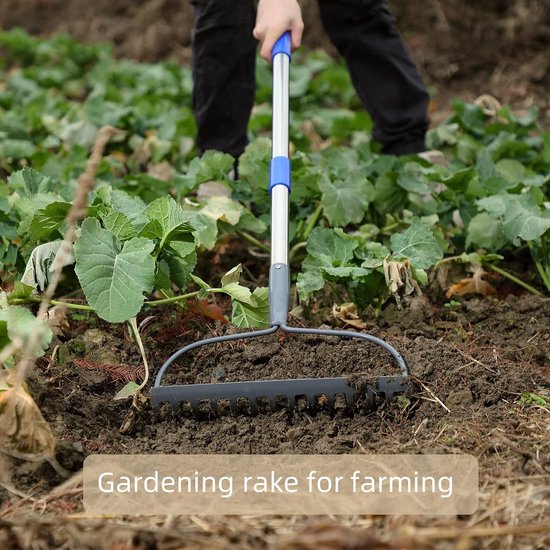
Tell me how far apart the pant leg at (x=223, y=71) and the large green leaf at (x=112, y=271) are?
1.15 meters

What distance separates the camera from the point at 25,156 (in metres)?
3.66

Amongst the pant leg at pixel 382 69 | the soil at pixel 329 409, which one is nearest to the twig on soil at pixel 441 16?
the pant leg at pixel 382 69

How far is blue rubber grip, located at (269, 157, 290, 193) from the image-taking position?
8.16 ft

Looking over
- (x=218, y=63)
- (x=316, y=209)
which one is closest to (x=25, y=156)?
(x=218, y=63)

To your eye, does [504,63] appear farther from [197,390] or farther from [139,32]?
[197,390]

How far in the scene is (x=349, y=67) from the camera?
3.41 m

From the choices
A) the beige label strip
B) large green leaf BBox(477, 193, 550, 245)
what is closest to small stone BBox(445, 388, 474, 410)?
the beige label strip

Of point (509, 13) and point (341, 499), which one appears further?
point (509, 13)

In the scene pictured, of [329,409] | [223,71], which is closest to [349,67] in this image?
[223,71]

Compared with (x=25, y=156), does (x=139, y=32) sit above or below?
above

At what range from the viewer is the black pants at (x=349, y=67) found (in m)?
3.10

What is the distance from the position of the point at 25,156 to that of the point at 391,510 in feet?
8.51

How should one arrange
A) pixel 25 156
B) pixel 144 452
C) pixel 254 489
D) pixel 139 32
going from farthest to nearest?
pixel 139 32, pixel 25 156, pixel 144 452, pixel 254 489

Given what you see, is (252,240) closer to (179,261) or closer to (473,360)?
(179,261)
